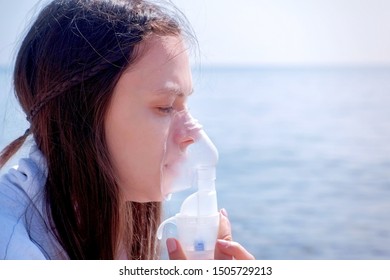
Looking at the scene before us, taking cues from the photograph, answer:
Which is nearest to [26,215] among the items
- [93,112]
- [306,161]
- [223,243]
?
[93,112]

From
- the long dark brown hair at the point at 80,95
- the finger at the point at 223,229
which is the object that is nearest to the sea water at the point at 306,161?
the long dark brown hair at the point at 80,95

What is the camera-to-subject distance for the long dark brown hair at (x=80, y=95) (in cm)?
84

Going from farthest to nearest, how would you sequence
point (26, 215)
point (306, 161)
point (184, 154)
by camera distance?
point (306, 161), point (184, 154), point (26, 215)

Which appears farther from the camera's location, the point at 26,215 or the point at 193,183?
the point at 193,183

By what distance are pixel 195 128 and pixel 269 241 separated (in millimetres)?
1491

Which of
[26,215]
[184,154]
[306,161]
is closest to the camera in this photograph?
[26,215]

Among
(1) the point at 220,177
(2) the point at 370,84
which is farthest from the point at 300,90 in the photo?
(1) the point at 220,177

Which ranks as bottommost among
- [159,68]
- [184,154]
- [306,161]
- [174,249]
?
[306,161]

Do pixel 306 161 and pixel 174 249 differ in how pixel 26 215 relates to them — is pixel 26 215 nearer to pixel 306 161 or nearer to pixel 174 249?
pixel 174 249

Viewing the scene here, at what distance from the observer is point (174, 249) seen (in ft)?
2.93

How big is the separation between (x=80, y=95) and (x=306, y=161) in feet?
8.19

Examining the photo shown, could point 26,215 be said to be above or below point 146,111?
below

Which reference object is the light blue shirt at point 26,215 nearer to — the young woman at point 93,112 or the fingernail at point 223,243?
the young woman at point 93,112

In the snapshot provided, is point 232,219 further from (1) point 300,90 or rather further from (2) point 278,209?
(1) point 300,90
